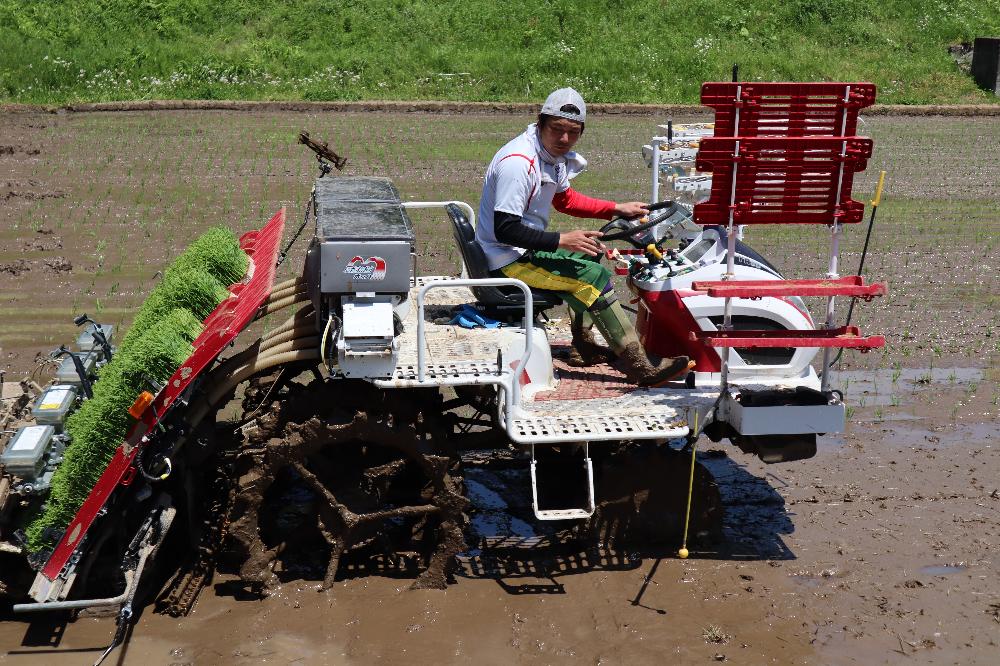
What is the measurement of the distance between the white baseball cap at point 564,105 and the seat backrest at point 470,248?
87 cm

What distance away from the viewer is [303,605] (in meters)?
6.34

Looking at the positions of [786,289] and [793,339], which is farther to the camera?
[793,339]

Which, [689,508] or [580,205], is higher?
[580,205]

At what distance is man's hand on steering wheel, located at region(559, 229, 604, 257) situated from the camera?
672cm

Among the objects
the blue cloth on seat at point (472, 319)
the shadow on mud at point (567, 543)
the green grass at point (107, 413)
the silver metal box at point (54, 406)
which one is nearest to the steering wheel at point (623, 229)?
the blue cloth on seat at point (472, 319)

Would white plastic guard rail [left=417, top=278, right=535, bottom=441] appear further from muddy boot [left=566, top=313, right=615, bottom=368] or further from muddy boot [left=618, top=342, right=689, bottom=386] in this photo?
muddy boot [left=566, top=313, right=615, bottom=368]

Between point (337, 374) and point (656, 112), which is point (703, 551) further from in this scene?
point (656, 112)

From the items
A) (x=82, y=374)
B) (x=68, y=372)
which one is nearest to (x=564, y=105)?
(x=82, y=374)

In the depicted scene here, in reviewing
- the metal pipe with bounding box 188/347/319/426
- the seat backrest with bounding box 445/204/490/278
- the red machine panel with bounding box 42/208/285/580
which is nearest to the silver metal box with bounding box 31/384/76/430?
the red machine panel with bounding box 42/208/285/580

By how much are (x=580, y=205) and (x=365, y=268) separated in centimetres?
195

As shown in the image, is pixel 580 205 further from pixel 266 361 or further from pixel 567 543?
pixel 266 361

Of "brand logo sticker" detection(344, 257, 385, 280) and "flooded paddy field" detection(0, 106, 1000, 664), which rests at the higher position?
"brand logo sticker" detection(344, 257, 385, 280)

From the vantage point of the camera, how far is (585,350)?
770 centimetres

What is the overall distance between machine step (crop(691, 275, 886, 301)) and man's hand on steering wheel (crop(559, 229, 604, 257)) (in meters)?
0.74
